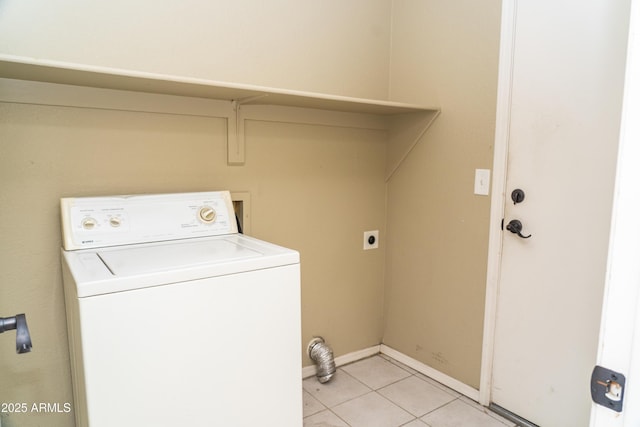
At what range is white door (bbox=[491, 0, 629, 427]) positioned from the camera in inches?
62.5

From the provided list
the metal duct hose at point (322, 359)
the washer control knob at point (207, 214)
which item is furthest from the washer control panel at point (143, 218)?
the metal duct hose at point (322, 359)

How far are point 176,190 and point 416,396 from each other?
5.03ft

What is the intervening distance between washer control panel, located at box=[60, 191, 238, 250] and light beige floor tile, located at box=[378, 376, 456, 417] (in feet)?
3.85

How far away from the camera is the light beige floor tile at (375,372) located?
2.28m

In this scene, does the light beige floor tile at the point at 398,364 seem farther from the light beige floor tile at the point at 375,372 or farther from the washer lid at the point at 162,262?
the washer lid at the point at 162,262

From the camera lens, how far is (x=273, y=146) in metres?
2.10

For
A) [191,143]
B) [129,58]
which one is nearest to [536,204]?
[191,143]

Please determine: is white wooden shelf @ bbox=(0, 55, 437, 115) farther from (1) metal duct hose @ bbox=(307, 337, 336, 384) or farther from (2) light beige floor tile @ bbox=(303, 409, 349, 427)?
(2) light beige floor tile @ bbox=(303, 409, 349, 427)

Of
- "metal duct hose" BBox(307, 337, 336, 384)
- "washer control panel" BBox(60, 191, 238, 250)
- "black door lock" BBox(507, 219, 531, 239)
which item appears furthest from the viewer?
"metal duct hose" BBox(307, 337, 336, 384)

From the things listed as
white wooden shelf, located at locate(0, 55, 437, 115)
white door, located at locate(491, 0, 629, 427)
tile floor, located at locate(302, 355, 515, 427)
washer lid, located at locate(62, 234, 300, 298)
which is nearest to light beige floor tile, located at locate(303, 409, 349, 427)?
tile floor, located at locate(302, 355, 515, 427)

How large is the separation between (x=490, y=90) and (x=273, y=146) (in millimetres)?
1051

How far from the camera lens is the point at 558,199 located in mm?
1732

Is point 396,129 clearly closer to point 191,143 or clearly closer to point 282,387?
point 191,143

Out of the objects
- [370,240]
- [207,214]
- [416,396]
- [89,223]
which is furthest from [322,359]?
[89,223]
